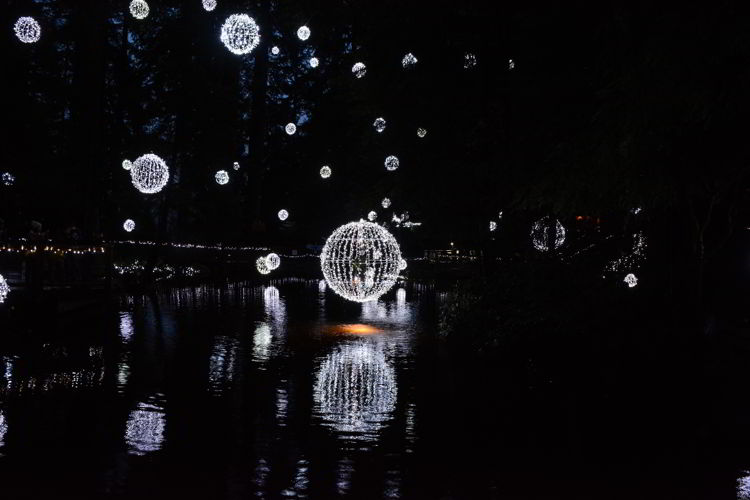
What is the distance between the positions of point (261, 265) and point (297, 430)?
27562 millimetres

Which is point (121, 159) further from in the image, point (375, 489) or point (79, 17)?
point (375, 489)

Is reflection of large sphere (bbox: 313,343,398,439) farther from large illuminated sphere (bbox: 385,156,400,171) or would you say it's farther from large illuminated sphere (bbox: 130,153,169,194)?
large illuminated sphere (bbox: 130,153,169,194)

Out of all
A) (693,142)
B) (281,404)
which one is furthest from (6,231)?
(693,142)

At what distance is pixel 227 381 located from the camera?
11320 millimetres

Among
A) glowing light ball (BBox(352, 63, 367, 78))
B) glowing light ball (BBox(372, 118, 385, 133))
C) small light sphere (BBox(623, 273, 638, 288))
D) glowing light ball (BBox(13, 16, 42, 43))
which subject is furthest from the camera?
glowing light ball (BBox(13, 16, 42, 43))

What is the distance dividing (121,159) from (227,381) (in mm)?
27023

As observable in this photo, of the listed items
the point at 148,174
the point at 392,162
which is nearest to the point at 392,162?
the point at 392,162

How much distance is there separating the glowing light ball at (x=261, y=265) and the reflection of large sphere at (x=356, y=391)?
70.9 ft

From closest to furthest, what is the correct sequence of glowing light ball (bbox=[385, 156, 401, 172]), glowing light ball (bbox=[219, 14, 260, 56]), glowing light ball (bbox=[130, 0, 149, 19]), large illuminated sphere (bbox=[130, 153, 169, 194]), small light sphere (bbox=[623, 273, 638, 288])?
glowing light ball (bbox=[385, 156, 401, 172]) < small light sphere (bbox=[623, 273, 638, 288]) < glowing light ball (bbox=[219, 14, 260, 56]) < glowing light ball (bbox=[130, 0, 149, 19]) < large illuminated sphere (bbox=[130, 153, 169, 194])

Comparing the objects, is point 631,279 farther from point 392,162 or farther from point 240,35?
point 240,35

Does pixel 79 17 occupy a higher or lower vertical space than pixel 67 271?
higher

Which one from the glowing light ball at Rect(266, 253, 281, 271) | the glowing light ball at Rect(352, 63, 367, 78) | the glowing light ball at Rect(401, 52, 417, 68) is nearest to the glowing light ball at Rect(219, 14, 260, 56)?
the glowing light ball at Rect(352, 63, 367, 78)

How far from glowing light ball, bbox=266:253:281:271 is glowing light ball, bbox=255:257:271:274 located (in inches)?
5.9

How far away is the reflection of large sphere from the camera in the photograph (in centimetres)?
898
